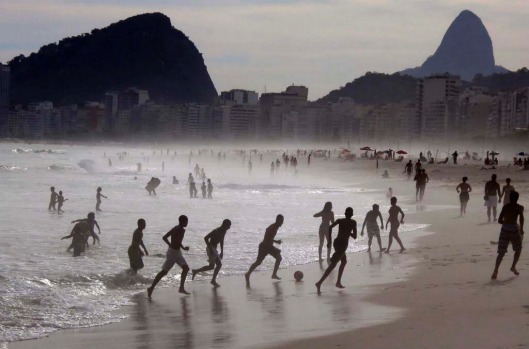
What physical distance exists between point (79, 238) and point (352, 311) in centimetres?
848

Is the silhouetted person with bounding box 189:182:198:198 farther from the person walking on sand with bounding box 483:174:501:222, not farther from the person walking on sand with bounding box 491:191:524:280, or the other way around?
the person walking on sand with bounding box 491:191:524:280

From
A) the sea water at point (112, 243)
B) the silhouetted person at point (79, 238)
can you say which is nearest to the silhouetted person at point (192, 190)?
the sea water at point (112, 243)

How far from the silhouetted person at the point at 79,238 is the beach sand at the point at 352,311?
421 cm

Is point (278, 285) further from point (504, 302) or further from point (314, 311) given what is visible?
point (504, 302)

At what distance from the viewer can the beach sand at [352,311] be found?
28.3 feet

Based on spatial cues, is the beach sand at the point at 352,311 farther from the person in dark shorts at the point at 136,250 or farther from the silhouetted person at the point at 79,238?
the silhouetted person at the point at 79,238

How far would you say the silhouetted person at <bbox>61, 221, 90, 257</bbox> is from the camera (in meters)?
17.3

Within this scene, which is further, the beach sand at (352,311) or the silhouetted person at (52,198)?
the silhouetted person at (52,198)

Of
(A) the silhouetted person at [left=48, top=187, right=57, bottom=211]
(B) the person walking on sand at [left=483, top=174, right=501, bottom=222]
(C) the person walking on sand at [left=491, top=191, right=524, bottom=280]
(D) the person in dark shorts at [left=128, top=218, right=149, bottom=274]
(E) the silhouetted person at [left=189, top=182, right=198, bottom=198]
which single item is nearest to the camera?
(C) the person walking on sand at [left=491, top=191, right=524, bottom=280]

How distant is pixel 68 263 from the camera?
16.1 meters

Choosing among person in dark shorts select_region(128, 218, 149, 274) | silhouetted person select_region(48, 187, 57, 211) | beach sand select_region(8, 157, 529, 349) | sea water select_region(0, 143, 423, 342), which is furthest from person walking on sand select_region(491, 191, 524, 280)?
silhouetted person select_region(48, 187, 57, 211)

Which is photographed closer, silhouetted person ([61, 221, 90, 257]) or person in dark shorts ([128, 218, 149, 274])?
person in dark shorts ([128, 218, 149, 274])

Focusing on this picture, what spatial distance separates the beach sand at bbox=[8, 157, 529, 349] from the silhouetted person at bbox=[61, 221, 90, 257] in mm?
4214

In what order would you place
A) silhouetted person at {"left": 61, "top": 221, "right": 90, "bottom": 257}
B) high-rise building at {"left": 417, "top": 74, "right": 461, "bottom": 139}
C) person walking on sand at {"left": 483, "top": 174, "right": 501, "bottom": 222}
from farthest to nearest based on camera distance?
high-rise building at {"left": 417, "top": 74, "right": 461, "bottom": 139} → person walking on sand at {"left": 483, "top": 174, "right": 501, "bottom": 222} → silhouetted person at {"left": 61, "top": 221, "right": 90, "bottom": 257}
